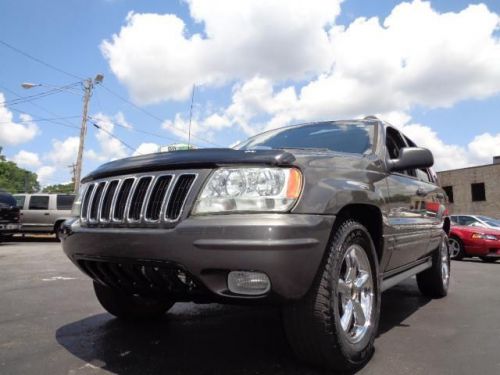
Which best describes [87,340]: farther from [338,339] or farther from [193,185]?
[338,339]

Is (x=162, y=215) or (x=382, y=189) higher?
(x=382, y=189)

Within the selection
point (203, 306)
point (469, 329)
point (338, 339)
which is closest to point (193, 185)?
point (338, 339)

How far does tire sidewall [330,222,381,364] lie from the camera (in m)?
2.55

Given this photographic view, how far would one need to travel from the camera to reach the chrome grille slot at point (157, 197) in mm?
2576

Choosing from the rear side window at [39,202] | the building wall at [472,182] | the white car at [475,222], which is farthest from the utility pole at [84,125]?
the building wall at [472,182]

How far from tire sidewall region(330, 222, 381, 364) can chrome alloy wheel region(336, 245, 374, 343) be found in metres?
0.03

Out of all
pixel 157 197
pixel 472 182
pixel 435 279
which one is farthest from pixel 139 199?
pixel 472 182

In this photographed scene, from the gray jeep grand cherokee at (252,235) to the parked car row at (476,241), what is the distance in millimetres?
9427

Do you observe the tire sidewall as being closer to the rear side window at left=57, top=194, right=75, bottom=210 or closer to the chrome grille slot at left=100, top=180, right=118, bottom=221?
the chrome grille slot at left=100, top=180, right=118, bottom=221

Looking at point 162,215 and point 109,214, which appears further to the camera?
point 109,214

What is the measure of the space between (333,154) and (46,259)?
837 cm

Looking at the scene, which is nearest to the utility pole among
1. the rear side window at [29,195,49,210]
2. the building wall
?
the rear side window at [29,195,49,210]

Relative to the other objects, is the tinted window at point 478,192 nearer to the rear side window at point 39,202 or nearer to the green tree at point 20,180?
the rear side window at point 39,202

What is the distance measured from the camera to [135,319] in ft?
12.7
